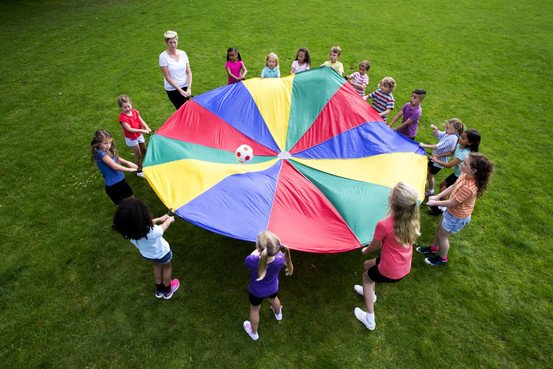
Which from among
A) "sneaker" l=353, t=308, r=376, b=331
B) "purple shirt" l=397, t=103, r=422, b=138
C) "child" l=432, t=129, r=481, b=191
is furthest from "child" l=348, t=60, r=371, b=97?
"sneaker" l=353, t=308, r=376, b=331

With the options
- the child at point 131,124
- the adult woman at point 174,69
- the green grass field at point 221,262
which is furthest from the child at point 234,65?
the child at point 131,124

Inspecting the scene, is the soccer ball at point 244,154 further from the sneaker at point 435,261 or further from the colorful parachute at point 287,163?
the sneaker at point 435,261

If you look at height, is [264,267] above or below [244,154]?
below

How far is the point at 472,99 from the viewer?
320 inches

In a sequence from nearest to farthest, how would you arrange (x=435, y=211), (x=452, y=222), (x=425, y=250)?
1. (x=452, y=222)
2. (x=425, y=250)
3. (x=435, y=211)

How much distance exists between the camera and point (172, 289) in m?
4.20

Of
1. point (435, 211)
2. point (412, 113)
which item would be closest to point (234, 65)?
point (412, 113)

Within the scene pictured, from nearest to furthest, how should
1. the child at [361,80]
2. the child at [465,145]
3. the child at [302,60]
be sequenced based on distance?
the child at [465,145] → the child at [361,80] → the child at [302,60]

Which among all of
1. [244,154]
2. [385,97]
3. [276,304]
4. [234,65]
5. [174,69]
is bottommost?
[276,304]

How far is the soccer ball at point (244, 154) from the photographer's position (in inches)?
179

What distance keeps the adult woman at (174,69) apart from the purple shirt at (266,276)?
12.5 ft

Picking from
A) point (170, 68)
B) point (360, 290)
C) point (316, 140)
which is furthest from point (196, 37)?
point (360, 290)

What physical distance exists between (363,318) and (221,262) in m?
1.93

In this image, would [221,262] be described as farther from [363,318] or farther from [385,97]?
[385,97]
